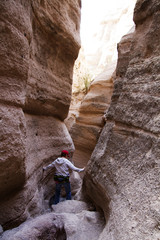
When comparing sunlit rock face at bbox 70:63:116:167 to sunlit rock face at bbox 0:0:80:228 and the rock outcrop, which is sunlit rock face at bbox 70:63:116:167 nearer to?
sunlit rock face at bbox 0:0:80:228

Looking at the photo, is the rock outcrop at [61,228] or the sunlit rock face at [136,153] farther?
the rock outcrop at [61,228]

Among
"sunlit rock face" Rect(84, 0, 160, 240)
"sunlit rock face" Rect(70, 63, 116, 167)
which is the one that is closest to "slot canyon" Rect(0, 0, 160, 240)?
"sunlit rock face" Rect(84, 0, 160, 240)

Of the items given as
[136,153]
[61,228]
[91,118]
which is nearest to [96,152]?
[136,153]

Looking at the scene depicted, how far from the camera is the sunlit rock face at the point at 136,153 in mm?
1512

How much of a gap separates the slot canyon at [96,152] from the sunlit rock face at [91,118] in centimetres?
367

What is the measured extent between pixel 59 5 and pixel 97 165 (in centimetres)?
324

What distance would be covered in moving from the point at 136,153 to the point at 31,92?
7.24 feet

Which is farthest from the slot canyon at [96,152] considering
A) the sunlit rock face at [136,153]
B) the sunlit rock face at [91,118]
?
the sunlit rock face at [91,118]

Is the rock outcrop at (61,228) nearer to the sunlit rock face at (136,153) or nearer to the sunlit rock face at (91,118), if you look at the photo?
the sunlit rock face at (136,153)

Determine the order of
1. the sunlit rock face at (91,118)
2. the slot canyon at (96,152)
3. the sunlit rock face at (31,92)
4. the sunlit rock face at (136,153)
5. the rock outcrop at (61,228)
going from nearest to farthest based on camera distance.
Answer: the sunlit rock face at (136,153) < the slot canyon at (96,152) < the rock outcrop at (61,228) < the sunlit rock face at (31,92) < the sunlit rock face at (91,118)

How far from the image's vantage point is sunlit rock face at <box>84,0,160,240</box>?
59.5 inches

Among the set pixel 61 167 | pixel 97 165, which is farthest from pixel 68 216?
pixel 61 167

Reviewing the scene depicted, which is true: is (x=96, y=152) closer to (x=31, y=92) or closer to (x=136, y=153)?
(x=136, y=153)

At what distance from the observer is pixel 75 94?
37.8ft
